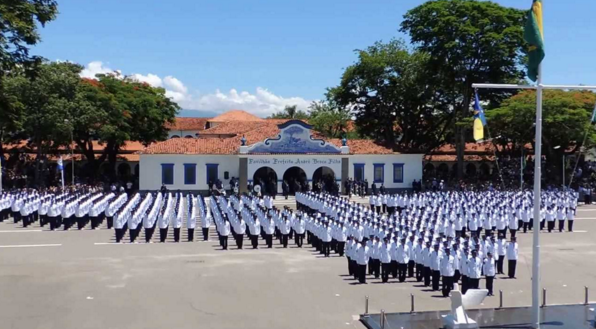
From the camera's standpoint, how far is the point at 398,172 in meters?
37.6

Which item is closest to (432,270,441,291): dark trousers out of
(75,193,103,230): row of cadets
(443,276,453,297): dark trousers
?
(443,276,453,297): dark trousers

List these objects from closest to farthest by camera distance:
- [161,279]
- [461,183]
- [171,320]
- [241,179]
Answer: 1. [171,320]
2. [161,279]
3. [241,179]
4. [461,183]

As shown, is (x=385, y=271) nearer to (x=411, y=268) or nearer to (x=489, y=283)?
(x=411, y=268)

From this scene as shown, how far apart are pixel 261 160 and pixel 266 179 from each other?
239 cm

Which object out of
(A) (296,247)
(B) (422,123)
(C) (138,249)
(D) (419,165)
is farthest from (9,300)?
(B) (422,123)

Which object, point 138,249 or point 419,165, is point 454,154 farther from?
point 138,249

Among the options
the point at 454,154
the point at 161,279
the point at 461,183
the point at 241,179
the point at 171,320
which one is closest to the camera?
the point at 171,320

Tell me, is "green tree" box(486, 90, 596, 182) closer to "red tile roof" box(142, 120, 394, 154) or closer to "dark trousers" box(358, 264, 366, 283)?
"red tile roof" box(142, 120, 394, 154)

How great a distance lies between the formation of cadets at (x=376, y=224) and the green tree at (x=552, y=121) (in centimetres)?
845

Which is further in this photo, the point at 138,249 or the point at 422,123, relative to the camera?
the point at 422,123

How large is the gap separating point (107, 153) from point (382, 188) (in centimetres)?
1984

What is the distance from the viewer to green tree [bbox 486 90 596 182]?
3441 cm

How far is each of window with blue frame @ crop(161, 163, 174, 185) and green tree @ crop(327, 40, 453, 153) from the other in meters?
15.1

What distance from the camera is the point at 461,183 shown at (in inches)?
1476
